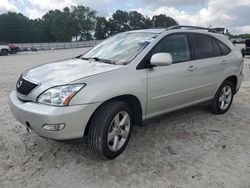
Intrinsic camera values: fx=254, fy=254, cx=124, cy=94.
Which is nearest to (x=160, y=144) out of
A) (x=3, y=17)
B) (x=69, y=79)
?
(x=69, y=79)

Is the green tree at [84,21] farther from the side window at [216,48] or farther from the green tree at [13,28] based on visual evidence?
the side window at [216,48]

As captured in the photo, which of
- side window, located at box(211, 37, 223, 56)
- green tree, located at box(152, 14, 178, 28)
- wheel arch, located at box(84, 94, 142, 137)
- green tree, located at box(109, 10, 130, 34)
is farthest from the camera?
green tree, located at box(109, 10, 130, 34)

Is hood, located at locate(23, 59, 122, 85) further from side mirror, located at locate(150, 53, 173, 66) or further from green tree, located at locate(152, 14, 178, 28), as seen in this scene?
green tree, located at locate(152, 14, 178, 28)

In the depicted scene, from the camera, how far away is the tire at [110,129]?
10.0 ft

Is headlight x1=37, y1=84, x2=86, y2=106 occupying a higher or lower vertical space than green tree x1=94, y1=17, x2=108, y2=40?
lower

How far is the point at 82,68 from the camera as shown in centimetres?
342

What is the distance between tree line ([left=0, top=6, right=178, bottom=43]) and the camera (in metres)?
83.0

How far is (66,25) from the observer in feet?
299

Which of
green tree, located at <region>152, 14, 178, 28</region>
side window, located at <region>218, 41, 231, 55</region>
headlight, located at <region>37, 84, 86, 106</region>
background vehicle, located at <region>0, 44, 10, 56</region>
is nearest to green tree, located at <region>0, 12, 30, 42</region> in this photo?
green tree, located at <region>152, 14, 178, 28</region>

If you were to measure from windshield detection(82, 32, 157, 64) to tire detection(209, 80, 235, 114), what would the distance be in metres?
1.98

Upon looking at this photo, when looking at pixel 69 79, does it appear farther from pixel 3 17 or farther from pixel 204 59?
pixel 3 17

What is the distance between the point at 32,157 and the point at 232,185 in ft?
8.19

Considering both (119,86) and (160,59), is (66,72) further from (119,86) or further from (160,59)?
(160,59)

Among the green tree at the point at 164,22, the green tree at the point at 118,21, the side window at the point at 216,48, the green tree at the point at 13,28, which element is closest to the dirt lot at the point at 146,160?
the side window at the point at 216,48
